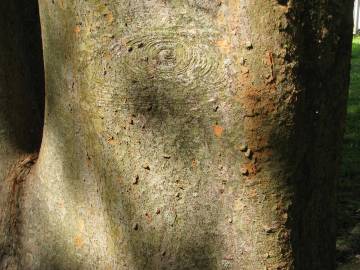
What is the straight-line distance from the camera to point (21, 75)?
215 cm

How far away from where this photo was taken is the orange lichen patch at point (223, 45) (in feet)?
4.36

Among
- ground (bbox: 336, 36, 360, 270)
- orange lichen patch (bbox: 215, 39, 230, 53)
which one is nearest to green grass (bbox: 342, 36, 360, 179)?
ground (bbox: 336, 36, 360, 270)

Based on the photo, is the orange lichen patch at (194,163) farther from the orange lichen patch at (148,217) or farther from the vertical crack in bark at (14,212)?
the vertical crack in bark at (14,212)

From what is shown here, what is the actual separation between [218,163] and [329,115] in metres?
0.31

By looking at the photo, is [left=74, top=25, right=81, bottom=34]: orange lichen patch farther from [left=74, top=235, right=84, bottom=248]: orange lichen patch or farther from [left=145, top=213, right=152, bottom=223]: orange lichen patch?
[left=74, top=235, right=84, bottom=248]: orange lichen patch

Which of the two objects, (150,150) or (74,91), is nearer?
(150,150)

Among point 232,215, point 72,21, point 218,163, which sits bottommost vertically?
point 232,215

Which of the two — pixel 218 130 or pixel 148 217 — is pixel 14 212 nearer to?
pixel 148 217

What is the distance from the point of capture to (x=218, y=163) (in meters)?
1.42

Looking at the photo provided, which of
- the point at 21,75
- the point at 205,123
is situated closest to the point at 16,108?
the point at 21,75

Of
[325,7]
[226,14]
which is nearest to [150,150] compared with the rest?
[226,14]

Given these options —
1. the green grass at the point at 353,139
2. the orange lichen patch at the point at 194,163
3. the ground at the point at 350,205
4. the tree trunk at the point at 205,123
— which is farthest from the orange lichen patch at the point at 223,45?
the green grass at the point at 353,139

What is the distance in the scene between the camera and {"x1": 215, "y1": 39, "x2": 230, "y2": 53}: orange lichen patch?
1328 millimetres

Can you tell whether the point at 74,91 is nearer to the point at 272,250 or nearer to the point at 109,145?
the point at 109,145
